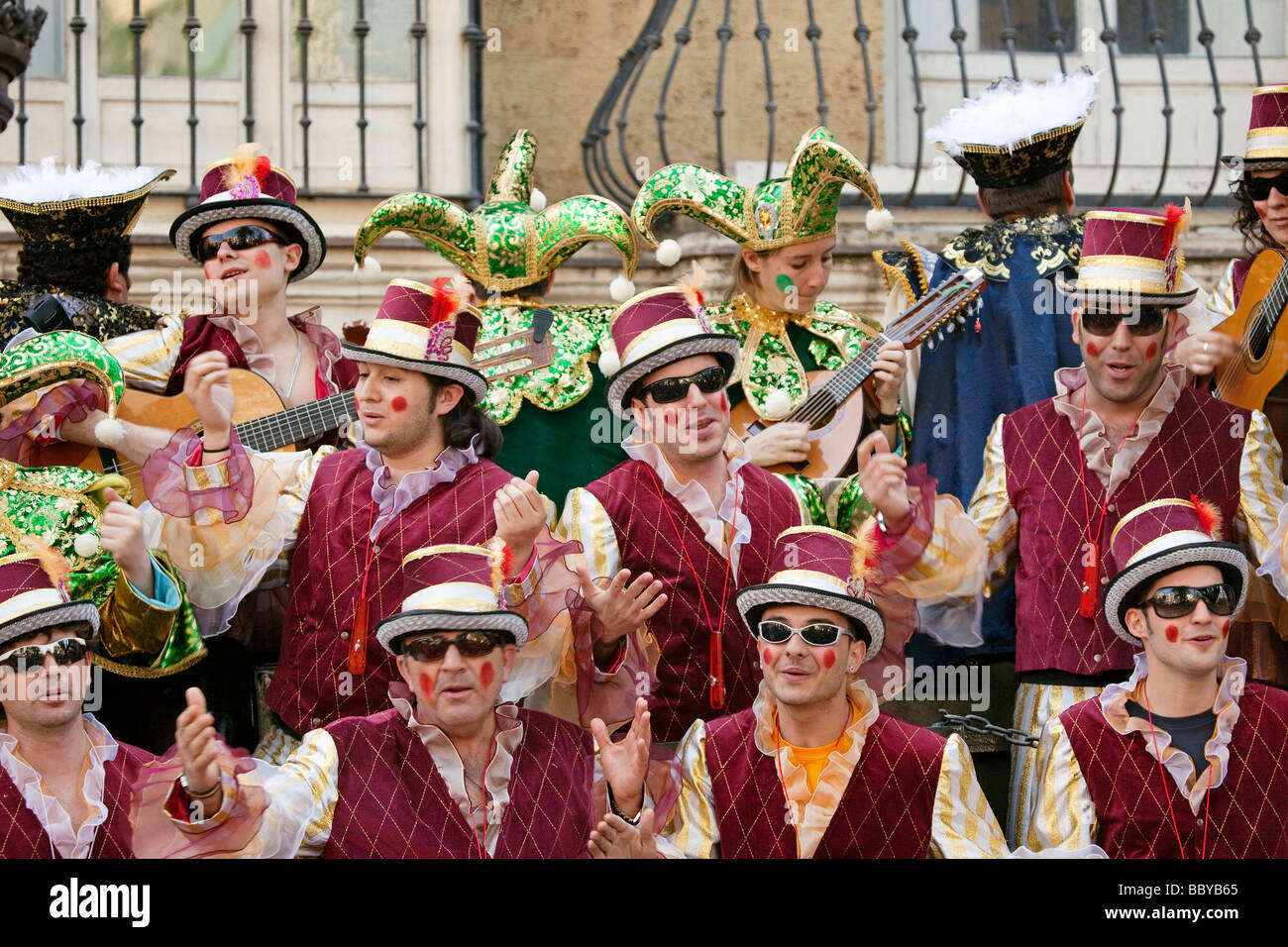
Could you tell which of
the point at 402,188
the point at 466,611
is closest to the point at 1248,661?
the point at 466,611

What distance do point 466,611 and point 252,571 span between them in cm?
85

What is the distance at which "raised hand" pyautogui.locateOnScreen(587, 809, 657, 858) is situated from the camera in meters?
5.09

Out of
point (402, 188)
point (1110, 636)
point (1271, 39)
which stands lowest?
point (1110, 636)

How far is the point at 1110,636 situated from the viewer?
584 cm

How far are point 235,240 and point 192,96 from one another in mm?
Answer: 2096

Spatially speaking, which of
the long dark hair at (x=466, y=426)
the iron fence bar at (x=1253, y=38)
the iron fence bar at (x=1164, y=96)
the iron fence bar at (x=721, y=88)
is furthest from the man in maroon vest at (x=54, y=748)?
the iron fence bar at (x=1253, y=38)

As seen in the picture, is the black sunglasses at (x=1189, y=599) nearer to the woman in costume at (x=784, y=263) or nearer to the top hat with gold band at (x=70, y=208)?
the woman in costume at (x=784, y=263)

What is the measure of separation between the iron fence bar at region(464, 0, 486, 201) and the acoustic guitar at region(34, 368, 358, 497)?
7.32ft

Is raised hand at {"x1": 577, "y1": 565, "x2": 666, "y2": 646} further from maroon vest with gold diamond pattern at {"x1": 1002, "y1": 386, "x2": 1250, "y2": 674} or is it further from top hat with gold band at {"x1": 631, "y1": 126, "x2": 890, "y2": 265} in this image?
top hat with gold band at {"x1": 631, "y1": 126, "x2": 890, "y2": 265}

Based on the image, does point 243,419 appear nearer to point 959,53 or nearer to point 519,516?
point 519,516
